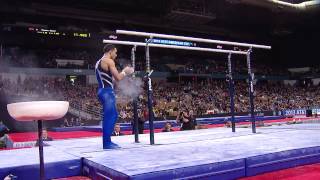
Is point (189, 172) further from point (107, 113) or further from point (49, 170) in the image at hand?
point (107, 113)

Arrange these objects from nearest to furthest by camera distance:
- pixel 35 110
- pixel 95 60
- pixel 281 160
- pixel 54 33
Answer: pixel 35 110 < pixel 281 160 < pixel 54 33 < pixel 95 60

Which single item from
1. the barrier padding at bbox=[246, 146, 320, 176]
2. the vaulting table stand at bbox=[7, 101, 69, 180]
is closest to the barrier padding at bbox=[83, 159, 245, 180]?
the barrier padding at bbox=[246, 146, 320, 176]

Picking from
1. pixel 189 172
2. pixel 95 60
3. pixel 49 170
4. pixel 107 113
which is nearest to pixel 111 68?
pixel 107 113

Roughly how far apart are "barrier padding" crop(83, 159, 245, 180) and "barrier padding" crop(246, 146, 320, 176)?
0.17 m

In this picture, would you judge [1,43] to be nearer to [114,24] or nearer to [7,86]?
[7,86]

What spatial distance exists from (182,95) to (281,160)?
22468mm

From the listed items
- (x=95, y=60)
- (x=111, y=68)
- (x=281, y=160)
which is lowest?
(x=281, y=160)

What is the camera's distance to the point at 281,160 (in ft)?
12.9

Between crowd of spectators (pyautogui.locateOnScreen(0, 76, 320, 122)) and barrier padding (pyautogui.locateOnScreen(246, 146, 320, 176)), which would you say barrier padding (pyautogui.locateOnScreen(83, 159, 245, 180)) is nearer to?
barrier padding (pyautogui.locateOnScreen(246, 146, 320, 176))

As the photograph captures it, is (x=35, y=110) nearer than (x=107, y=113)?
Yes

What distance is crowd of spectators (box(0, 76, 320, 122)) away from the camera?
2020 centimetres

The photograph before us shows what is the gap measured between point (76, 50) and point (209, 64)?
1312 cm

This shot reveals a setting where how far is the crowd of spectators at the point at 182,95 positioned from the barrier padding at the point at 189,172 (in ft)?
37.1

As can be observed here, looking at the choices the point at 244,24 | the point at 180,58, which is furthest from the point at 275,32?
the point at 180,58
